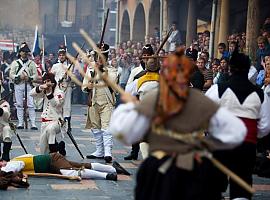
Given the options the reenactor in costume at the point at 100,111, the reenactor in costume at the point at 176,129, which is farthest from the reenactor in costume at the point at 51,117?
the reenactor in costume at the point at 176,129

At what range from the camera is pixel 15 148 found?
41.1ft

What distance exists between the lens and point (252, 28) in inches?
582

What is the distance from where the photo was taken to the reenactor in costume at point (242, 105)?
6.98 m

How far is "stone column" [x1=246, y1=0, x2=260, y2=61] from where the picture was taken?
47.4 ft

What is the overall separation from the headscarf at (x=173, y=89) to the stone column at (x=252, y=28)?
9.63m

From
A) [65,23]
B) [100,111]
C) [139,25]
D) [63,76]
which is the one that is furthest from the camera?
[65,23]

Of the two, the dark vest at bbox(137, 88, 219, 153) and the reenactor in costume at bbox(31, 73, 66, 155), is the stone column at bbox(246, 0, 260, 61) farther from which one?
the dark vest at bbox(137, 88, 219, 153)

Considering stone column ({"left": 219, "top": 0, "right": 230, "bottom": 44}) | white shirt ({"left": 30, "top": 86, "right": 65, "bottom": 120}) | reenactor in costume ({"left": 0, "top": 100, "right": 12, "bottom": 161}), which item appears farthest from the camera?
stone column ({"left": 219, "top": 0, "right": 230, "bottom": 44})

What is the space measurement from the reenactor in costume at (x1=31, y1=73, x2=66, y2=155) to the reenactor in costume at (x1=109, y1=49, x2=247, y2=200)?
18.3 feet

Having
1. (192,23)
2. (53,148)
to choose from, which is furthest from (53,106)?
(192,23)

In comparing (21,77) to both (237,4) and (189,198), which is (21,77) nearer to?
(237,4)

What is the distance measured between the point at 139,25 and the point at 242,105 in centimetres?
2480

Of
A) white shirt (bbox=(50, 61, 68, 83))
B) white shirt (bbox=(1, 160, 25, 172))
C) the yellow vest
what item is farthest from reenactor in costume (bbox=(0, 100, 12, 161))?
white shirt (bbox=(50, 61, 68, 83))

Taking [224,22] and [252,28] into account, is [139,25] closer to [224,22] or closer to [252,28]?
[224,22]
